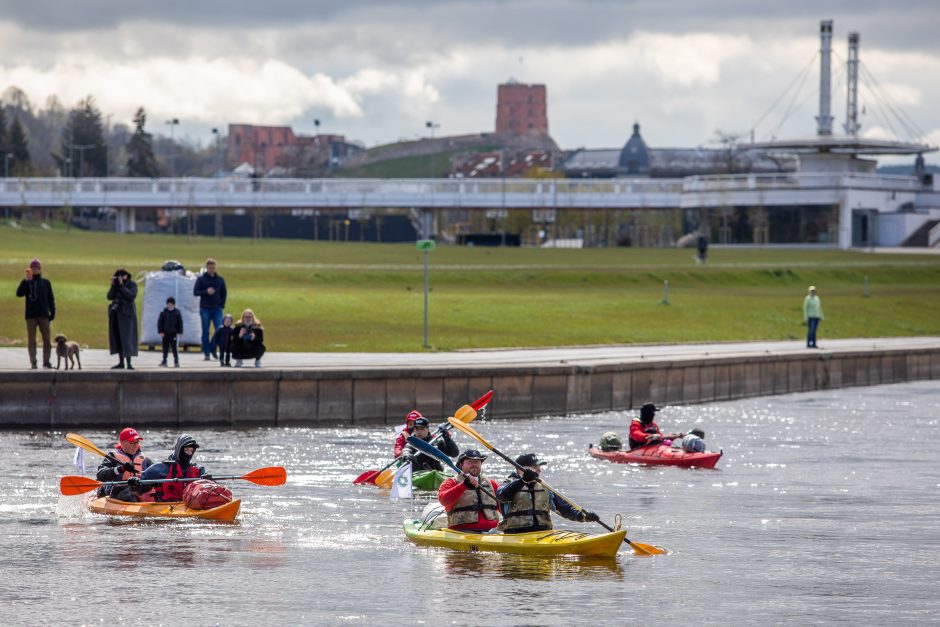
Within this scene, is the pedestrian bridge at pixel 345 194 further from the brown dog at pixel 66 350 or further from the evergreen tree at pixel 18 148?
the brown dog at pixel 66 350

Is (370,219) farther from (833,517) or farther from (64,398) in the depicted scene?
(833,517)

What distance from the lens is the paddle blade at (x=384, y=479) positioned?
3102 centimetres

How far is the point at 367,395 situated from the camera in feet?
134

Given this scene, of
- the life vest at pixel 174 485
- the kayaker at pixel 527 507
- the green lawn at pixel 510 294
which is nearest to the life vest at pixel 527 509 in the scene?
the kayaker at pixel 527 507

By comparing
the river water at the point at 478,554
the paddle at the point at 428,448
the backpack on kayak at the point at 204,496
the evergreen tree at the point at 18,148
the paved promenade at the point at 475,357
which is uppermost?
the evergreen tree at the point at 18,148

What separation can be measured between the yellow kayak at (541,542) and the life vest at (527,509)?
17 centimetres

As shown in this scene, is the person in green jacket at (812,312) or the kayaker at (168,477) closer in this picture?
the kayaker at (168,477)

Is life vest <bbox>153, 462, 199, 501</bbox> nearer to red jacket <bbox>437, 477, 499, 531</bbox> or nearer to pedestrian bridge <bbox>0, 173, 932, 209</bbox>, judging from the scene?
red jacket <bbox>437, 477, 499, 531</bbox>

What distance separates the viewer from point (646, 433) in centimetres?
3578

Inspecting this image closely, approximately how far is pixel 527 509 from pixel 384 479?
6.93 meters

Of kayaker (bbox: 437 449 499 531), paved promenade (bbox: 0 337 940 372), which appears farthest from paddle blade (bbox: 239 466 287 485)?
paved promenade (bbox: 0 337 940 372)

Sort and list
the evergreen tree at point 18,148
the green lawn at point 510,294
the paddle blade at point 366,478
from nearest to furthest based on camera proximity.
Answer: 1. the paddle blade at point 366,478
2. the green lawn at point 510,294
3. the evergreen tree at point 18,148

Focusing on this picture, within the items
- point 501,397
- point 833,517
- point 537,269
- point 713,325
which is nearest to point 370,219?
point 537,269

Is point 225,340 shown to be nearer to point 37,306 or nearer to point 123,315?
point 123,315
